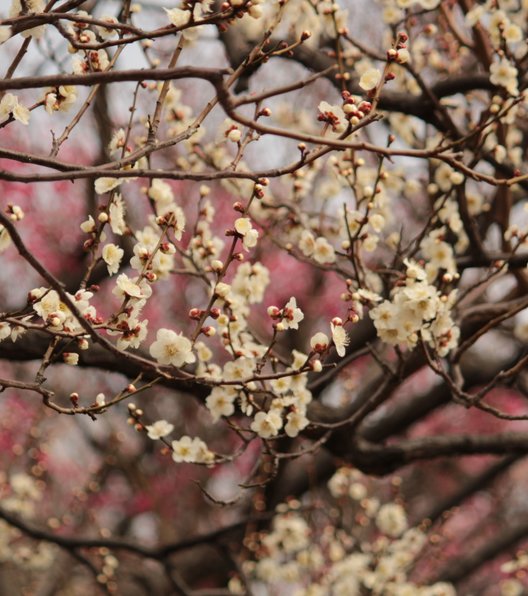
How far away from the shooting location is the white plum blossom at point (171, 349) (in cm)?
238

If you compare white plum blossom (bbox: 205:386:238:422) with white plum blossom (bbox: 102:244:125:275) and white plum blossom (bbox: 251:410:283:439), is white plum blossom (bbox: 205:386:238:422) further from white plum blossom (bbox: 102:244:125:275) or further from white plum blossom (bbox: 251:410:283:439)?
white plum blossom (bbox: 102:244:125:275)

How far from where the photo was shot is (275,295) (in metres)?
9.59

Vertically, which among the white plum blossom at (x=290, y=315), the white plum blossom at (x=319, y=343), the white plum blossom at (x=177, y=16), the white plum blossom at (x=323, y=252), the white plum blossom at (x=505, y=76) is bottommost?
the white plum blossom at (x=319, y=343)

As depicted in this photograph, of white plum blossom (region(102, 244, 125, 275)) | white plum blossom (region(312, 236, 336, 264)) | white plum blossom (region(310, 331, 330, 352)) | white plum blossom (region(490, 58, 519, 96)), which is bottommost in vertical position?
white plum blossom (region(310, 331, 330, 352))

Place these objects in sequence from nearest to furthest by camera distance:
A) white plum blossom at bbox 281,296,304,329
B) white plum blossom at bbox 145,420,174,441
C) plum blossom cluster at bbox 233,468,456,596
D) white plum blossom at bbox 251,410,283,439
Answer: white plum blossom at bbox 281,296,304,329 < white plum blossom at bbox 251,410,283,439 < white plum blossom at bbox 145,420,174,441 < plum blossom cluster at bbox 233,468,456,596

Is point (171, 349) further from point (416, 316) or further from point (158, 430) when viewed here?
point (416, 316)

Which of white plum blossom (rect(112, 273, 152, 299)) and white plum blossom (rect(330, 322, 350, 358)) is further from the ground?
white plum blossom (rect(112, 273, 152, 299))

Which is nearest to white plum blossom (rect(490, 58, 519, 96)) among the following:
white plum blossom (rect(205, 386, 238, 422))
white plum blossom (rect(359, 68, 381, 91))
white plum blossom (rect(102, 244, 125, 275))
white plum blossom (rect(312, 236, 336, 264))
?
white plum blossom (rect(312, 236, 336, 264))

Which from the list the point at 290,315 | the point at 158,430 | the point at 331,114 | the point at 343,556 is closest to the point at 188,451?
the point at 158,430

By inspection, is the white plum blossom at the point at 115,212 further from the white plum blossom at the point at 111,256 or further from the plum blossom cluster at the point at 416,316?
the plum blossom cluster at the point at 416,316

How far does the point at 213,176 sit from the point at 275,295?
7681 millimetres

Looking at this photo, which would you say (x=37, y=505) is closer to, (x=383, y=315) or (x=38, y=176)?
(x=383, y=315)

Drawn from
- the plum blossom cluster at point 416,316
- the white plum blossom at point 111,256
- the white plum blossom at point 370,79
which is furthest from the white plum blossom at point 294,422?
the white plum blossom at point 370,79

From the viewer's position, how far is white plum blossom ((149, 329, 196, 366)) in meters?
2.38
